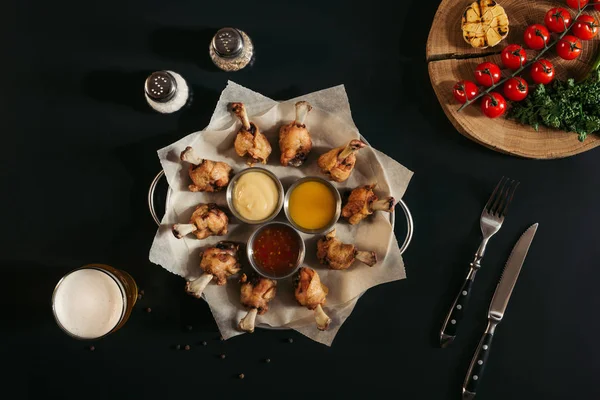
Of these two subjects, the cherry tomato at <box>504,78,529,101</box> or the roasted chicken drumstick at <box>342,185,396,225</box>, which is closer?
the roasted chicken drumstick at <box>342,185,396,225</box>

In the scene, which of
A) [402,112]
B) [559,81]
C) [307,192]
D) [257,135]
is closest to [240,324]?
[307,192]

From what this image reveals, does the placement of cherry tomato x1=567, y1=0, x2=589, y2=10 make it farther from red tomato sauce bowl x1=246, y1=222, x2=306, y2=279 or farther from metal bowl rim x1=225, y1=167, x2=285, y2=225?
red tomato sauce bowl x1=246, y1=222, x2=306, y2=279

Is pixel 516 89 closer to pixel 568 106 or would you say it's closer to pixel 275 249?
pixel 568 106

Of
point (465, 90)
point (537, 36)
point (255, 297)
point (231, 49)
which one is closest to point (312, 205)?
point (255, 297)

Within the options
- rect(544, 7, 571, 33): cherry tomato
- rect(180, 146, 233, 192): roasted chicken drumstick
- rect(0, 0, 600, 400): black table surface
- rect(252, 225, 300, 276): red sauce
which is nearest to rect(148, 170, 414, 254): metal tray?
rect(0, 0, 600, 400): black table surface

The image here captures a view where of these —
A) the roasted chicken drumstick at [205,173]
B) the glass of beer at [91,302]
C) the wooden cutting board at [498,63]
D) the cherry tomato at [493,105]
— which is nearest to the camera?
the roasted chicken drumstick at [205,173]

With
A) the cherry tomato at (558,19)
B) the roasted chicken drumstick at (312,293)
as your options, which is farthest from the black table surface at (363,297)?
the cherry tomato at (558,19)

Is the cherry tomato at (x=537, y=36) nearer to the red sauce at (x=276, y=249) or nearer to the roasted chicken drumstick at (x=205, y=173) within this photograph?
the red sauce at (x=276, y=249)
